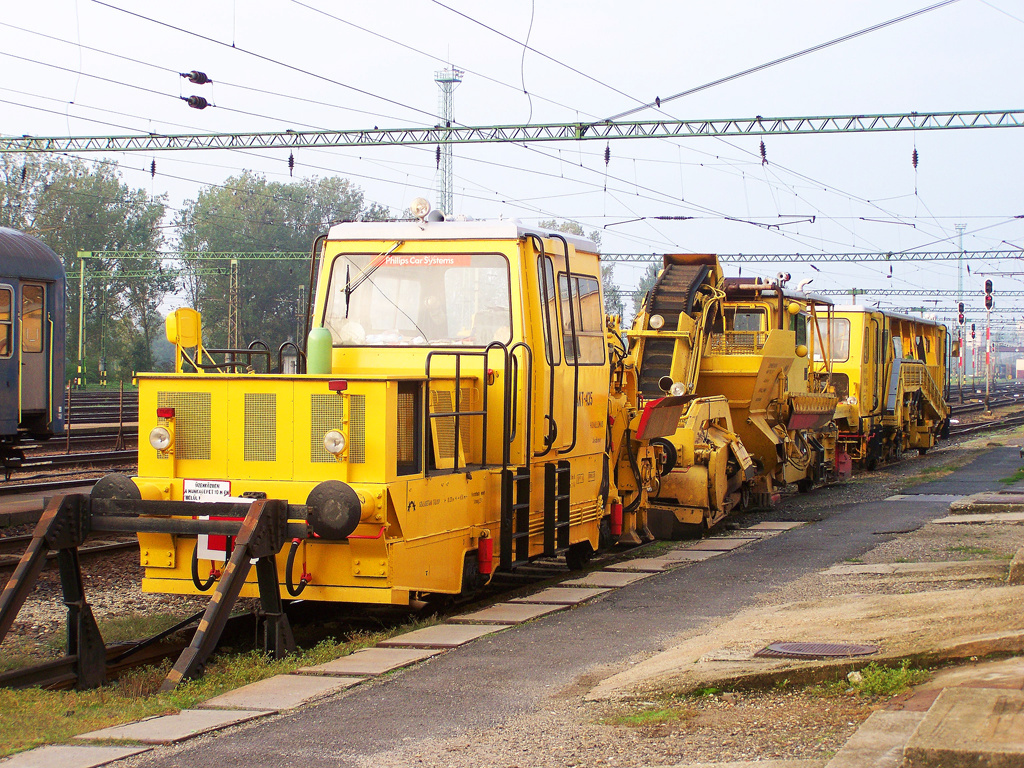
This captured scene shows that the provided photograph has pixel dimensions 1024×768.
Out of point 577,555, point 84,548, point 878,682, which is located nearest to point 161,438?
point 577,555

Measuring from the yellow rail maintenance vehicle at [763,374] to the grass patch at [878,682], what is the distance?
35.0 ft

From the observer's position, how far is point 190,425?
7641 mm

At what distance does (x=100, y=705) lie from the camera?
6.06m

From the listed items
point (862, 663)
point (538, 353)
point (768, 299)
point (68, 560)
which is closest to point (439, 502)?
point (538, 353)

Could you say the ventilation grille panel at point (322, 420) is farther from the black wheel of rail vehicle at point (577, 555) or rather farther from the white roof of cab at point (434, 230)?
the black wheel of rail vehicle at point (577, 555)

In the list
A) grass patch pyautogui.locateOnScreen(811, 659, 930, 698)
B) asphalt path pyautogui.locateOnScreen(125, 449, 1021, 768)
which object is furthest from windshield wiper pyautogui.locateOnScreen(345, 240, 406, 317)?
grass patch pyautogui.locateOnScreen(811, 659, 930, 698)

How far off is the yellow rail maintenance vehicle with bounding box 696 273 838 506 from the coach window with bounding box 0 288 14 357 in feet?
33.0

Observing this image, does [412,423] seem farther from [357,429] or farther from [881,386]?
[881,386]

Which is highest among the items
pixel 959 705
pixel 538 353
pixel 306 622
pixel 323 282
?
pixel 323 282

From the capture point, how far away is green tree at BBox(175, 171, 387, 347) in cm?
6278

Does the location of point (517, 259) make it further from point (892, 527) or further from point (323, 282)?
point (892, 527)

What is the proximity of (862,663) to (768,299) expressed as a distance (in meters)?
11.5

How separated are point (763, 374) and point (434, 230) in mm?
8342

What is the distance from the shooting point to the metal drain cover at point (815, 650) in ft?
19.5
